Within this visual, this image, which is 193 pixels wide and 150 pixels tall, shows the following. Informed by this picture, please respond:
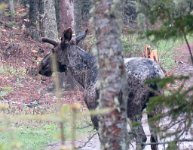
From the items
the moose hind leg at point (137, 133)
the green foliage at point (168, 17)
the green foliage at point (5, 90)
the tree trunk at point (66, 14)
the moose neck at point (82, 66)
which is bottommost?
the moose hind leg at point (137, 133)

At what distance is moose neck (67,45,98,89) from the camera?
11.3m

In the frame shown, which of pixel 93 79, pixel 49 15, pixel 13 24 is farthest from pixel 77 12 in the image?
pixel 93 79

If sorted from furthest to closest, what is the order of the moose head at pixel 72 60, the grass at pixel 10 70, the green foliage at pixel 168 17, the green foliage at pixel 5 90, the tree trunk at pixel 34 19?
the tree trunk at pixel 34 19 → the grass at pixel 10 70 → the green foliage at pixel 5 90 → the moose head at pixel 72 60 → the green foliage at pixel 168 17

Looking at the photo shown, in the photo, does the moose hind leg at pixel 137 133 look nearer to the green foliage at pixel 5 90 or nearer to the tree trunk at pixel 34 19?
the green foliage at pixel 5 90

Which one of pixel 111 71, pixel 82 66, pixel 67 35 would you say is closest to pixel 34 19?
pixel 67 35

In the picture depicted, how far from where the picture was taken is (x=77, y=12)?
3456 cm

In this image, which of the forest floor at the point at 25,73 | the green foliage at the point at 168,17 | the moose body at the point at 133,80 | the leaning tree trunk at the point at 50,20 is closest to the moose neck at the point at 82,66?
the moose body at the point at 133,80

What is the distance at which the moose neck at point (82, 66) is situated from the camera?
11290mm

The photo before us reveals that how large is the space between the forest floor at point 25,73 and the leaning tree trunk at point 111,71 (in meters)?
8.11

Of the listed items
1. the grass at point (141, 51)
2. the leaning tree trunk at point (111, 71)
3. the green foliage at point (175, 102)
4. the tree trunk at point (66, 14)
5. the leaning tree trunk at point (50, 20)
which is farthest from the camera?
the leaning tree trunk at point (50, 20)

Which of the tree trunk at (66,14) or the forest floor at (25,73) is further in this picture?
the tree trunk at (66,14)

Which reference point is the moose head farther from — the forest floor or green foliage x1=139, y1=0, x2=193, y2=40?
green foliage x1=139, y1=0, x2=193, y2=40

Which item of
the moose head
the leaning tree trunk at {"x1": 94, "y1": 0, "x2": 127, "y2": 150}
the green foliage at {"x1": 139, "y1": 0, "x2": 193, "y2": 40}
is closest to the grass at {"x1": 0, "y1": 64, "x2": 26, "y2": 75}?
the moose head

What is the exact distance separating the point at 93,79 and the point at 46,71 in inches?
90.7
